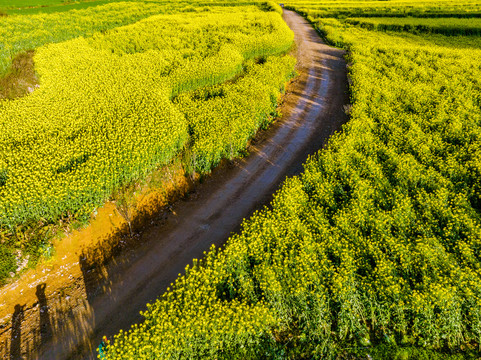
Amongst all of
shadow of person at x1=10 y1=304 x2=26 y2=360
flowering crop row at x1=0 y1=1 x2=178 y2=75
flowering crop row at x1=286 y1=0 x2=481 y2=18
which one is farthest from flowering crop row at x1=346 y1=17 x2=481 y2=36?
shadow of person at x1=10 y1=304 x2=26 y2=360

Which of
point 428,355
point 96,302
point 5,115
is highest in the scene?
point 5,115

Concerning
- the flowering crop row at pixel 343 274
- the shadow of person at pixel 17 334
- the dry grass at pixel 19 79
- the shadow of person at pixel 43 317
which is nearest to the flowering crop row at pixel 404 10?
the flowering crop row at pixel 343 274

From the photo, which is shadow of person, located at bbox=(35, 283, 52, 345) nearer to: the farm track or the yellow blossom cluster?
the farm track

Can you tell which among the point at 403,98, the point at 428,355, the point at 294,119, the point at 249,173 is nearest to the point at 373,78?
the point at 403,98

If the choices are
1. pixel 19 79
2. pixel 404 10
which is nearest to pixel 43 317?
pixel 19 79

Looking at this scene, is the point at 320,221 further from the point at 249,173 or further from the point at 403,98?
the point at 403,98

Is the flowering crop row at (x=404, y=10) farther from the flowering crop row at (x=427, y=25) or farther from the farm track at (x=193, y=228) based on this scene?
the farm track at (x=193, y=228)
